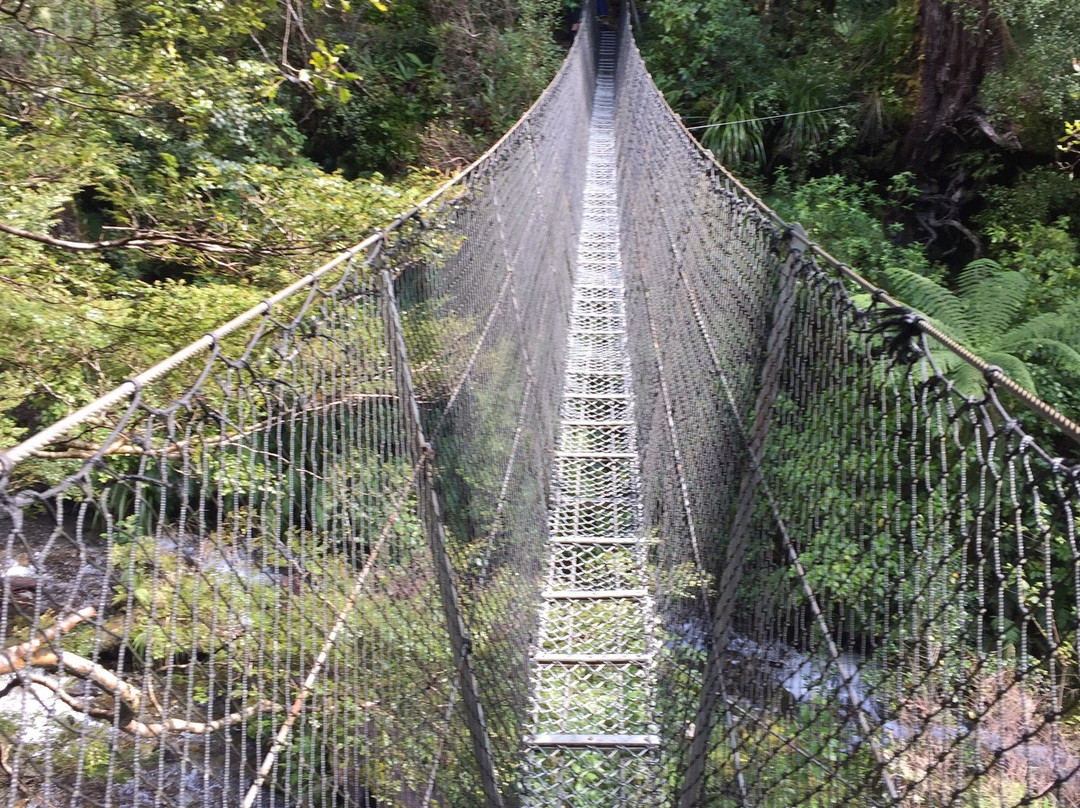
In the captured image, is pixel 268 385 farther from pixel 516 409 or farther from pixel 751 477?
pixel 516 409

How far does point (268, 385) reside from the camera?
1029mm

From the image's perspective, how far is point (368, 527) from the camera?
4.54 ft

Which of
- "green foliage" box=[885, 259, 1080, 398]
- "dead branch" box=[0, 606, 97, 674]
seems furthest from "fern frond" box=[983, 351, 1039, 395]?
"dead branch" box=[0, 606, 97, 674]

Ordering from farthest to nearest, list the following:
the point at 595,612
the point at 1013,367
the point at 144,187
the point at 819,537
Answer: the point at 144,187 → the point at 1013,367 → the point at 595,612 → the point at 819,537

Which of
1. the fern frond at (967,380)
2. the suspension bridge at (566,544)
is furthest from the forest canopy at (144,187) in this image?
the fern frond at (967,380)

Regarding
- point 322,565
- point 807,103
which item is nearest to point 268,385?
point 322,565

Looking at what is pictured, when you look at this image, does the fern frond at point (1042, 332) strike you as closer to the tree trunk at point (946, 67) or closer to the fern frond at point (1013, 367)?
the fern frond at point (1013, 367)

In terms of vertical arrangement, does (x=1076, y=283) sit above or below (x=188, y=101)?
below

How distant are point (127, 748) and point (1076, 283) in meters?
5.06

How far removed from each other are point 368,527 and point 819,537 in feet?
2.23

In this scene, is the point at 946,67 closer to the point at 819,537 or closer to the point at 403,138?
the point at 403,138

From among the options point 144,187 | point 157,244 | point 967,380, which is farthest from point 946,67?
point 144,187

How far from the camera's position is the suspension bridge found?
2.83ft

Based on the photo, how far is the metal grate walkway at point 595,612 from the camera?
2.31m
